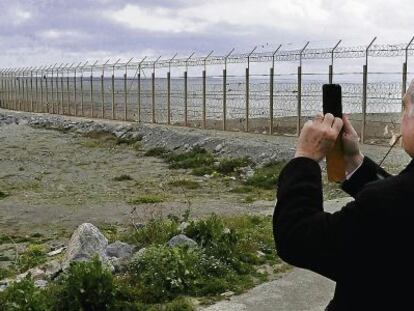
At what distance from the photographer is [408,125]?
1780 millimetres

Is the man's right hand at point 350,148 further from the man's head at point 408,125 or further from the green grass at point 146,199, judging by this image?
the green grass at point 146,199

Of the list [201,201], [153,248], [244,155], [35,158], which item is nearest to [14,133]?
[35,158]

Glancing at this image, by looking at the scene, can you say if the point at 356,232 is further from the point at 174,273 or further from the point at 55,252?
the point at 55,252

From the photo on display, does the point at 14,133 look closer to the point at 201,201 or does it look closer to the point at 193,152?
the point at 193,152

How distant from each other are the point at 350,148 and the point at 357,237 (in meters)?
0.54

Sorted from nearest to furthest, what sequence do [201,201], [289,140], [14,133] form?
[201,201] < [289,140] < [14,133]

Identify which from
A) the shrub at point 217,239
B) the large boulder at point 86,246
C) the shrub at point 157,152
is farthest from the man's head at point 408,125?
the shrub at point 157,152

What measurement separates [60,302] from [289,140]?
15.3 m

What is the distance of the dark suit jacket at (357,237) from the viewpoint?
1.67 m

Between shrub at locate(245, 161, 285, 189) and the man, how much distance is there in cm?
1235

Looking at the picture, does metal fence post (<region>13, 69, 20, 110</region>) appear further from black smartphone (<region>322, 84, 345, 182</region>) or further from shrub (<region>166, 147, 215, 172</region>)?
black smartphone (<region>322, 84, 345, 182</region>)

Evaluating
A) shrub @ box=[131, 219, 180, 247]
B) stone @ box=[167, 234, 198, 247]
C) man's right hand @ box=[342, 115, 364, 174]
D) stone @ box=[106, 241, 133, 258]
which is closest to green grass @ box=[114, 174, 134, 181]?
shrub @ box=[131, 219, 180, 247]

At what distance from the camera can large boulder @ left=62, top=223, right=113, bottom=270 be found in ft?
21.6

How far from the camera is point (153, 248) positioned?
6.12 m
